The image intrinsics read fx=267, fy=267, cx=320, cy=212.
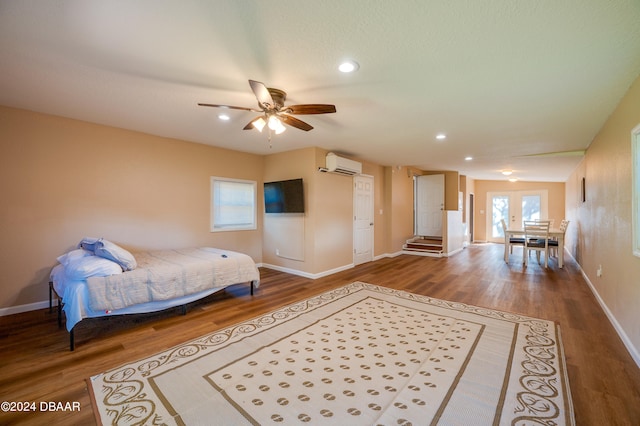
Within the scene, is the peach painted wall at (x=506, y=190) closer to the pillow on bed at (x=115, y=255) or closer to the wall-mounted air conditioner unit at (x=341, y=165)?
the wall-mounted air conditioner unit at (x=341, y=165)

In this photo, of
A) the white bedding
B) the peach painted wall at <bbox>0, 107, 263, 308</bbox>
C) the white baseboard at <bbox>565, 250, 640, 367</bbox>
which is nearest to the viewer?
the white baseboard at <bbox>565, 250, 640, 367</bbox>

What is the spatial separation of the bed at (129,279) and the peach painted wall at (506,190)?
996 cm

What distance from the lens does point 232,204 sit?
18.4 ft

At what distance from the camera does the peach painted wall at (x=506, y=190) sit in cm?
955

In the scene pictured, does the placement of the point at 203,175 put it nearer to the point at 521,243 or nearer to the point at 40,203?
the point at 40,203

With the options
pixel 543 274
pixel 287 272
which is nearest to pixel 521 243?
pixel 543 274

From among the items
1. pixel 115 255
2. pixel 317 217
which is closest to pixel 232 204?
pixel 317 217

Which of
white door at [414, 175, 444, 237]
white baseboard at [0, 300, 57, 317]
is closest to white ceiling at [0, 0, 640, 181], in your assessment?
white baseboard at [0, 300, 57, 317]

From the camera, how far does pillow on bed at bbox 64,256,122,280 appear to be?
2660 mm

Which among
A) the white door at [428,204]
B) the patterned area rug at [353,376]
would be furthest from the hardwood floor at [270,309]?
the white door at [428,204]

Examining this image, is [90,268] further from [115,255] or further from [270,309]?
[270,309]

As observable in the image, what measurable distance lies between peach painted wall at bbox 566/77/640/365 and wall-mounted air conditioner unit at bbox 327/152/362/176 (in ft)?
12.2

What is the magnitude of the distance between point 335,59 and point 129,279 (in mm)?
3025

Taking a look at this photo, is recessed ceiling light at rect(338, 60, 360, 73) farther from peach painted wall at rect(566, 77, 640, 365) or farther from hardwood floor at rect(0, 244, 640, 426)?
hardwood floor at rect(0, 244, 640, 426)
